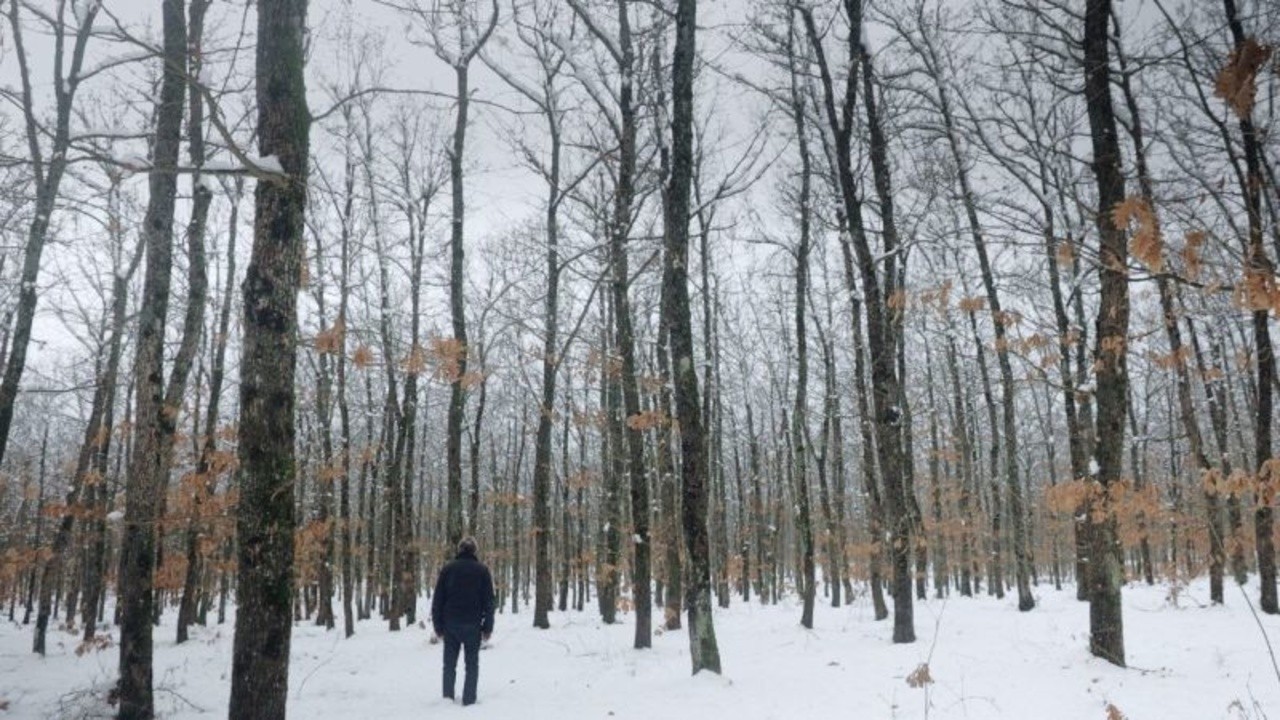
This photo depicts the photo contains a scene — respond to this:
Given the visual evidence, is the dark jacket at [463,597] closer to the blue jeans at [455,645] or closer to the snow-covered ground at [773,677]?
the blue jeans at [455,645]

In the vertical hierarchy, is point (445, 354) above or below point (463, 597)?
above

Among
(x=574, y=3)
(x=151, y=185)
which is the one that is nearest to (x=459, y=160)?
(x=574, y=3)

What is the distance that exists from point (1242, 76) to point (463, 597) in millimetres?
8039

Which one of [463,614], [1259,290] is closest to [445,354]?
[463,614]

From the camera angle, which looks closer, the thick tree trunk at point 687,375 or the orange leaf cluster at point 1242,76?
the orange leaf cluster at point 1242,76

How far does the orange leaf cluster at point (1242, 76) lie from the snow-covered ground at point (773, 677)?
3670 millimetres

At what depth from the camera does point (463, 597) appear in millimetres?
8211

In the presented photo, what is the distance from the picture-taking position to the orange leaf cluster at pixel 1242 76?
2020 millimetres

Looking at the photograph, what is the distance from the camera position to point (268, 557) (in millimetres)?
4762

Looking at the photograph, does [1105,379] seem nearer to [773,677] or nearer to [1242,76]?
[773,677]

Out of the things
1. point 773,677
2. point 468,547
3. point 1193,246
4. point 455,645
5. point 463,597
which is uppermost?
point 1193,246

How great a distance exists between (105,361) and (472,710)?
21.9 metres

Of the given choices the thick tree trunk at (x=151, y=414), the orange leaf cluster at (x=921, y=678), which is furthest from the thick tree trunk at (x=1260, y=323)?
the thick tree trunk at (x=151, y=414)

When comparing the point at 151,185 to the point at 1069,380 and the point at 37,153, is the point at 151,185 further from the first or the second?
the point at 1069,380
